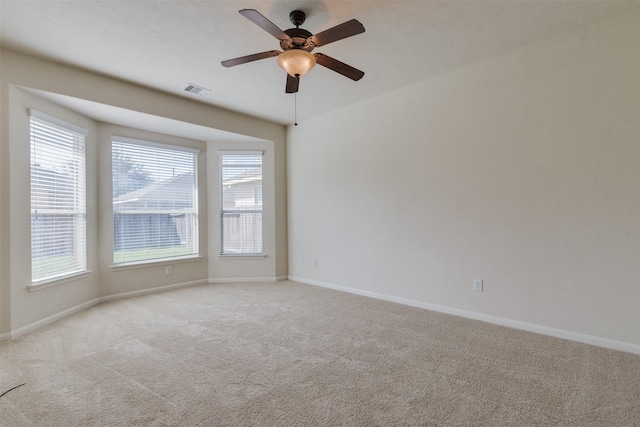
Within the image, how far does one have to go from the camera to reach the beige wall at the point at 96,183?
298cm

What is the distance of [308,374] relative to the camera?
7.53 feet

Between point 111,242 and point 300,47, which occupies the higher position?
point 300,47

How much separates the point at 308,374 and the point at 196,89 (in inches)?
138

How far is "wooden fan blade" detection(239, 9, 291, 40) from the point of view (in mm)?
1947

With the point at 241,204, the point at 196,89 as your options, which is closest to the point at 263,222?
the point at 241,204

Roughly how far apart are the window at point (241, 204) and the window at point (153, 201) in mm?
473

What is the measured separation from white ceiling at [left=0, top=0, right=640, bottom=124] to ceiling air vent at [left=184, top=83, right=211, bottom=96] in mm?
118

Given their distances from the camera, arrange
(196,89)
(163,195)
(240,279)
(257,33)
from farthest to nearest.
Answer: (240,279), (163,195), (196,89), (257,33)

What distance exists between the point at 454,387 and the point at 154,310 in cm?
339

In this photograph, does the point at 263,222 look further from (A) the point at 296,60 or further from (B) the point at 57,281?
(A) the point at 296,60

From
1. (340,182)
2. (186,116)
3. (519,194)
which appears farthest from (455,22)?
(186,116)

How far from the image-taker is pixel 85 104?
354 centimetres

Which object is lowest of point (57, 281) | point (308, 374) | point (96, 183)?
point (308, 374)

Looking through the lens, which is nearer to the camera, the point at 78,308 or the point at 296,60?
the point at 296,60
